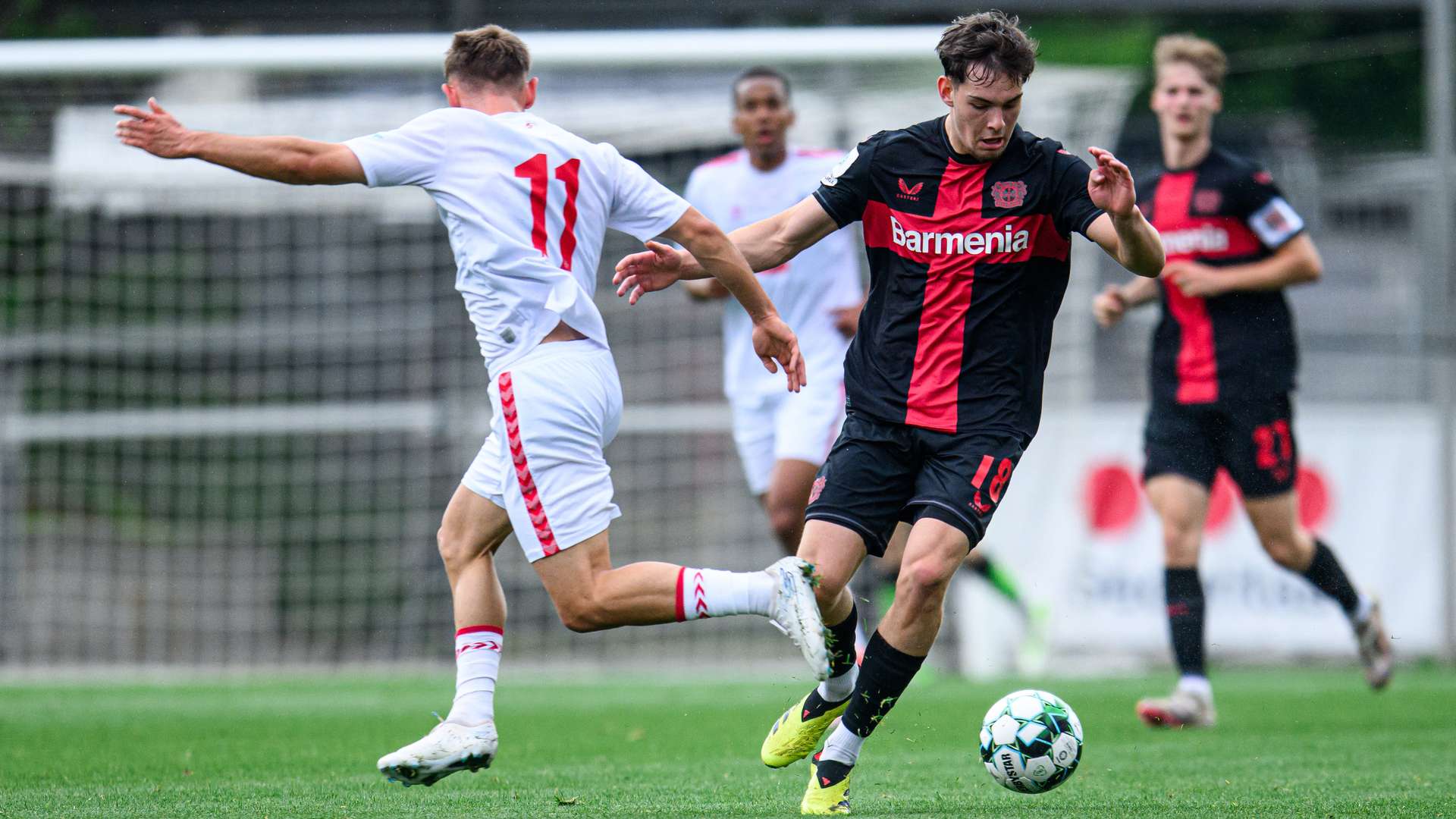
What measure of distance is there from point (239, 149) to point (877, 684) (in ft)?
7.38

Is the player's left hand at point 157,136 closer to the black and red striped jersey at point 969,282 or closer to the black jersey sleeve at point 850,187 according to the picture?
the black jersey sleeve at point 850,187

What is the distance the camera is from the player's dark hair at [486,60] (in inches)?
193

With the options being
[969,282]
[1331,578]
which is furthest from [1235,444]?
[969,282]

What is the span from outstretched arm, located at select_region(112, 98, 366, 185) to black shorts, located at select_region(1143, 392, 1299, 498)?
13.3ft

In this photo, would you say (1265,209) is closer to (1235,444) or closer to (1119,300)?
(1119,300)

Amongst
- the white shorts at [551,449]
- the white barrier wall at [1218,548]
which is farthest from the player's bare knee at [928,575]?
the white barrier wall at [1218,548]

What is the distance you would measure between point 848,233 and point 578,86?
14.1 feet

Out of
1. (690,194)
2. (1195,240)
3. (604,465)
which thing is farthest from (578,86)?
(604,465)

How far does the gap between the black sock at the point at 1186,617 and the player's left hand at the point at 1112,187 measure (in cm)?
290

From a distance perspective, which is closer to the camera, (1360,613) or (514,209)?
(514,209)

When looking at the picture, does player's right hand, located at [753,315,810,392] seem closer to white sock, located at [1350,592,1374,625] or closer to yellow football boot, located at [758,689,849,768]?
yellow football boot, located at [758,689,849,768]

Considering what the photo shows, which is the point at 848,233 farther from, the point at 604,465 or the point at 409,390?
the point at 409,390

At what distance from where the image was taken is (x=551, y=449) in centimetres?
469

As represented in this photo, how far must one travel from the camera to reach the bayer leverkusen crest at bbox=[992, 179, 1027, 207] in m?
4.80
